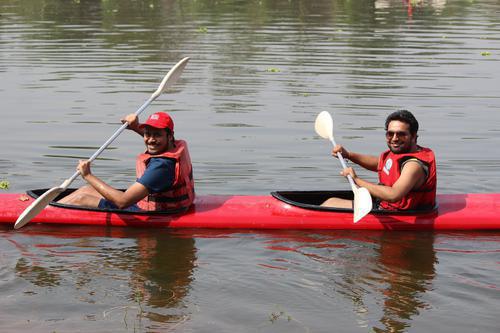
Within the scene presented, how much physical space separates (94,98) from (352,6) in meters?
16.2

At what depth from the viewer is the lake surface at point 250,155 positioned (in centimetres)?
638

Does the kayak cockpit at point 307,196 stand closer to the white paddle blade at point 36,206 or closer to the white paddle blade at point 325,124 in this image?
the white paddle blade at point 325,124

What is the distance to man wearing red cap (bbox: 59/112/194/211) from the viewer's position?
25.1 feet

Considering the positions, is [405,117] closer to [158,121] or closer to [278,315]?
[158,121]

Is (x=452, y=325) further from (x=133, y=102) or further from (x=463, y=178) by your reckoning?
(x=133, y=102)

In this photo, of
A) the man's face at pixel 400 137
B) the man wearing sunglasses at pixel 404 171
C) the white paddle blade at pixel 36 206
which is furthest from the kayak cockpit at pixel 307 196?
the white paddle blade at pixel 36 206

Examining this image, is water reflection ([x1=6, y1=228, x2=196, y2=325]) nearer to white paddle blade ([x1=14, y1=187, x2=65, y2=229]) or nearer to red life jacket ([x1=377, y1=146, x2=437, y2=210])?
white paddle blade ([x1=14, y1=187, x2=65, y2=229])

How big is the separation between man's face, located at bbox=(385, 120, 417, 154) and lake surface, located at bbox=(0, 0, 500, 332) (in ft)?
2.44

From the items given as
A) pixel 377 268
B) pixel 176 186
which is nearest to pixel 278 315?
pixel 377 268

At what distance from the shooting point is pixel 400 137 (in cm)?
769

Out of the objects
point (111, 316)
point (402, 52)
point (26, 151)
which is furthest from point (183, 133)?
point (402, 52)

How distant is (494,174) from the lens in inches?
392

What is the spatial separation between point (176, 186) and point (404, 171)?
1805 mm

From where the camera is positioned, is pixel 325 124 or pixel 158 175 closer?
pixel 158 175
